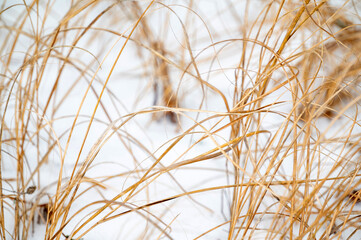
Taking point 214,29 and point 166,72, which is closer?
point 166,72

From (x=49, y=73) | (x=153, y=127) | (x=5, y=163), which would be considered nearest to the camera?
(x=5, y=163)

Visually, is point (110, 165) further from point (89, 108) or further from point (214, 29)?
point (214, 29)

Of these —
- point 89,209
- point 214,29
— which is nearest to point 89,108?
point 89,209

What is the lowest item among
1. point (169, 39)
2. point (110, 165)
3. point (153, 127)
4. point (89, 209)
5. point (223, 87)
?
point (89, 209)

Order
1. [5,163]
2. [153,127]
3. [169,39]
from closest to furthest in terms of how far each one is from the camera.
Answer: [5,163]
[153,127]
[169,39]

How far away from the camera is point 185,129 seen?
2.79 feet

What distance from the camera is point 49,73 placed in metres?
1.02

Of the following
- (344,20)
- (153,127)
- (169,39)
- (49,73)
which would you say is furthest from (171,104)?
(344,20)

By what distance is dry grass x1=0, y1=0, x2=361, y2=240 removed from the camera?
18.4 inches

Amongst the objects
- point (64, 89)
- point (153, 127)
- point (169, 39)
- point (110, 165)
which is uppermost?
point (169, 39)

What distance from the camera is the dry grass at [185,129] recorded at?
0.47 m

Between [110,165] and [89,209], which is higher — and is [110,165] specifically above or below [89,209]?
above

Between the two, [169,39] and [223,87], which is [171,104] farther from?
[169,39]

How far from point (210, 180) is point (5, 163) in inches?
20.4
